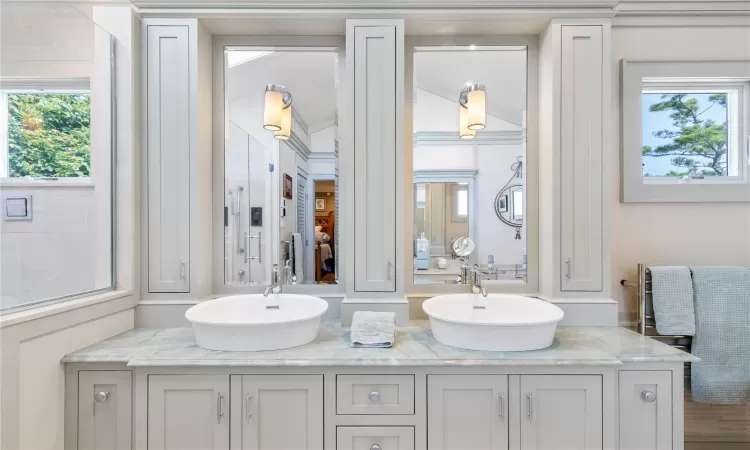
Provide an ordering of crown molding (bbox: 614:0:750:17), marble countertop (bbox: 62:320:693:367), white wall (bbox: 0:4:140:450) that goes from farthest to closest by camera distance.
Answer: crown molding (bbox: 614:0:750:17), marble countertop (bbox: 62:320:693:367), white wall (bbox: 0:4:140:450)

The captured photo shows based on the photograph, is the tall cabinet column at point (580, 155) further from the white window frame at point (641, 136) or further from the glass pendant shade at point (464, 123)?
the glass pendant shade at point (464, 123)

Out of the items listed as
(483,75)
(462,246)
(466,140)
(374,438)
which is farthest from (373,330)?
(483,75)

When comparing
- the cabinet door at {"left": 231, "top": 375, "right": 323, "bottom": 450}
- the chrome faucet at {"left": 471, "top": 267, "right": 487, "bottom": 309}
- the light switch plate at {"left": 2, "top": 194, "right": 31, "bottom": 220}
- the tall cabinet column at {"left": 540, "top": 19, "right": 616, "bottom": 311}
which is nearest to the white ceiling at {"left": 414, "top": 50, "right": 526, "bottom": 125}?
the tall cabinet column at {"left": 540, "top": 19, "right": 616, "bottom": 311}

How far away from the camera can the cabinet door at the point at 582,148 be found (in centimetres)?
186

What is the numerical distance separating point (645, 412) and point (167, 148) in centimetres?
246

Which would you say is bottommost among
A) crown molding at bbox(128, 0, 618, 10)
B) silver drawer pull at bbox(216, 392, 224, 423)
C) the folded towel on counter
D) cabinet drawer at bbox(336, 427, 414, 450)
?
cabinet drawer at bbox(336, 427, 414, 450)

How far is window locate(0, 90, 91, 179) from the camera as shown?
163cm

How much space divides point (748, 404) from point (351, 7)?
3.00 metres

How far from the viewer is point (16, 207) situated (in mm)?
1618

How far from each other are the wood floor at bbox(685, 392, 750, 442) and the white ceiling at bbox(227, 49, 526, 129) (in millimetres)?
1873

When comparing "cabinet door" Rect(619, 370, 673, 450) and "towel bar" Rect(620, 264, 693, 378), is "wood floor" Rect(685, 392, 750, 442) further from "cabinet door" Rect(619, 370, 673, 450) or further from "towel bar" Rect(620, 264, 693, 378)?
"cabinet door" Rect(619, 370, 673, 450)

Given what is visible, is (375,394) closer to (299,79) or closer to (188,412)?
(188,412)

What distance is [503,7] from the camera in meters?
1.84

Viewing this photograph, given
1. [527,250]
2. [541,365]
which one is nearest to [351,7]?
[527,250]
